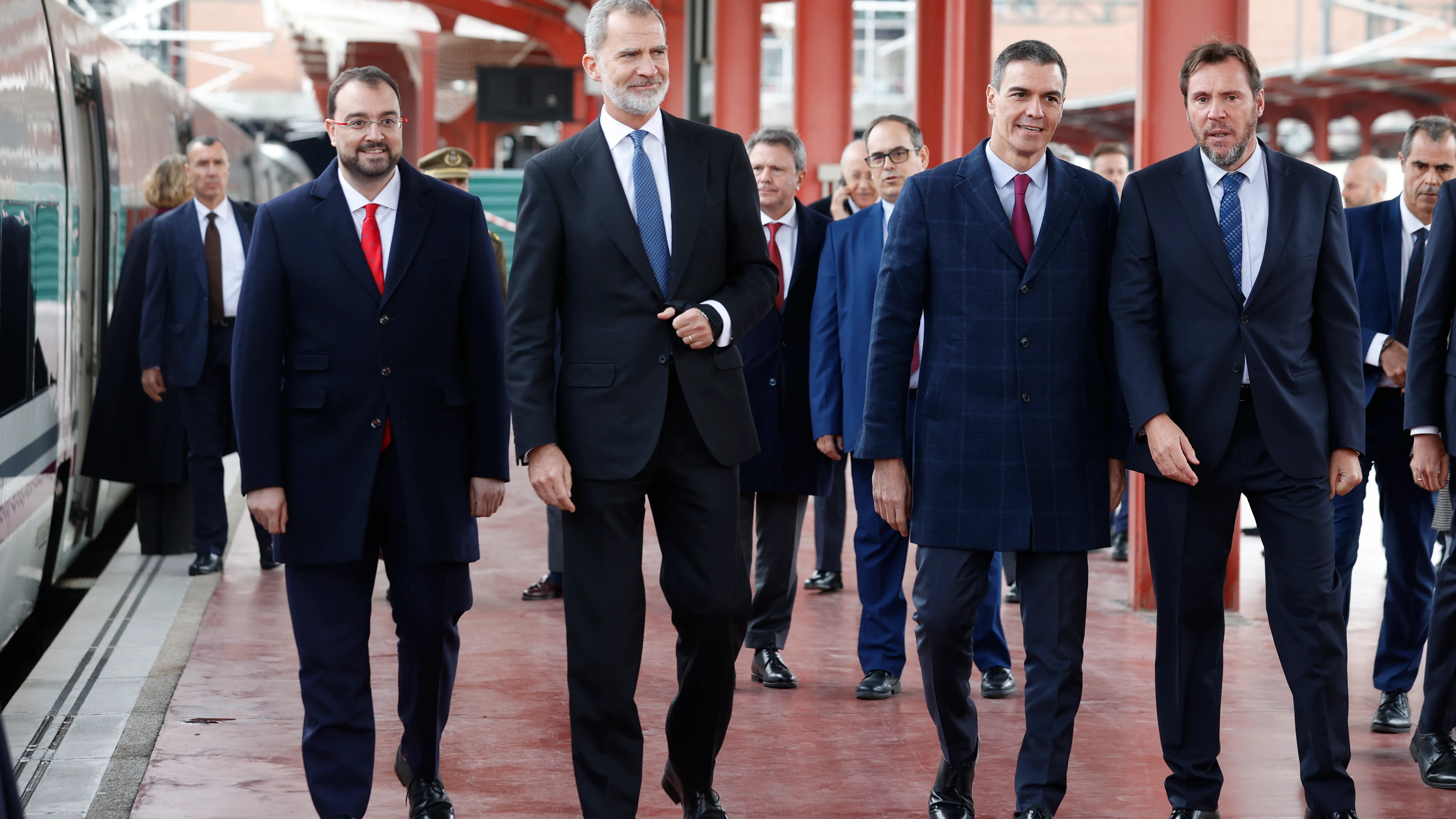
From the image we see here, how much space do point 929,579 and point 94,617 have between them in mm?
4248

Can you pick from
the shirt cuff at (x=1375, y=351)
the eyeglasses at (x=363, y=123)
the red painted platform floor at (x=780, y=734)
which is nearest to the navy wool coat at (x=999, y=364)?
the red painted platform floor at (x=780, y=734)

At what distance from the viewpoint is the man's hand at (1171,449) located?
3697 mm

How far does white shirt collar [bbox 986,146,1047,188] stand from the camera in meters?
3.89

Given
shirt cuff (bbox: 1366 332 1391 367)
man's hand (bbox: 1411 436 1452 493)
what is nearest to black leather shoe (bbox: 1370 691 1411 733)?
man's hand (bbox: 1411 436 1452 493)

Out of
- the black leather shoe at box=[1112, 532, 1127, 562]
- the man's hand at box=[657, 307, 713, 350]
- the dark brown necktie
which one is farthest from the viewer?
the black leather shoe at box=[1112, 532, 1127, 562]

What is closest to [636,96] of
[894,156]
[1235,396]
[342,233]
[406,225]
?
[406,225]

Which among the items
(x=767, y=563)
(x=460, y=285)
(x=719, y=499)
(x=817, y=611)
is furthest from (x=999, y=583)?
(x=460, y=285)

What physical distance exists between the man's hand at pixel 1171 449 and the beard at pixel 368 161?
1.91 m

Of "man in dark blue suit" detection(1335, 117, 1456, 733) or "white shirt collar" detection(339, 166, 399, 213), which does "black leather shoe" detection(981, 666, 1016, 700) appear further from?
"white shirt collar" detection(339, 166, 399, 213)

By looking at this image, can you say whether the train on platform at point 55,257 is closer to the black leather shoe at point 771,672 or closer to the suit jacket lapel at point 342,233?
the suit jacket lapel at point 342,233

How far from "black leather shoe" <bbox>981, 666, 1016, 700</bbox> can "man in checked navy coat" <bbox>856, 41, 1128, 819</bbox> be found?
1.41 metres

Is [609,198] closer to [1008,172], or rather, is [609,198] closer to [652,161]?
[652,161]

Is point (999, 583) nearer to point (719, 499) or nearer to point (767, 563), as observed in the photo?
point (767, 563)

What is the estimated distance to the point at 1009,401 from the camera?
381 centimetres
